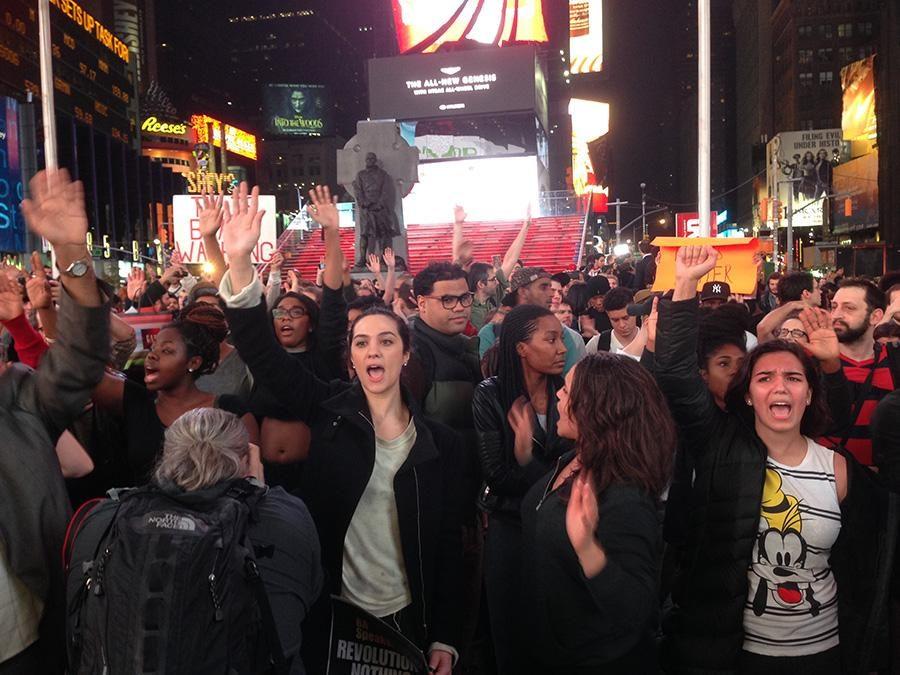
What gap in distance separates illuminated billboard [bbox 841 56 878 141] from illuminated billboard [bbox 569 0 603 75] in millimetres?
40890

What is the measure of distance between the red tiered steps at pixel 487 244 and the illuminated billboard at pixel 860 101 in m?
22.6

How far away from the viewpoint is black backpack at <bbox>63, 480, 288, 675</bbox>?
2.37 metres

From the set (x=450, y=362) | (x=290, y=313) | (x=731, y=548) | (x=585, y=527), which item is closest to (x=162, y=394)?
(x=290, y=313)

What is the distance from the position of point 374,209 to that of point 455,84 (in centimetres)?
3264

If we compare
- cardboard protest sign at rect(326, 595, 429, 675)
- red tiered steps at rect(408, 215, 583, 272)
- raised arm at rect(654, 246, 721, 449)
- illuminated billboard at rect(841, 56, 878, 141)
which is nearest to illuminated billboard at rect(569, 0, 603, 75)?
illuminated billboard at rect(841, 56, 878, 141)

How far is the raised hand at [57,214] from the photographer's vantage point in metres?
3.03

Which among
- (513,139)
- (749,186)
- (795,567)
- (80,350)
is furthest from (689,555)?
(749,186)

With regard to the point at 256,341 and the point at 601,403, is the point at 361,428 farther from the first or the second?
the point at 601,403

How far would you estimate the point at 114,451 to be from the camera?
393 cm

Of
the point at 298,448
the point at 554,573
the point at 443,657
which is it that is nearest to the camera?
the point at 554,573

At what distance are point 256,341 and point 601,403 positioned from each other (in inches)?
60.7

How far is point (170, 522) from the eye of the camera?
2.45 m

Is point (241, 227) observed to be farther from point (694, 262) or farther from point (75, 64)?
point (75, 64)

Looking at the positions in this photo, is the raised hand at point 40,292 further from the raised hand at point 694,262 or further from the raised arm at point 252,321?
the raised hand at point 694,262
